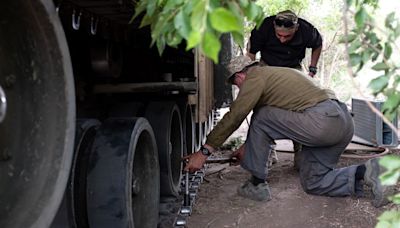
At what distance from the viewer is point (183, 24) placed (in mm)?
1331

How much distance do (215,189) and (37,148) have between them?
341cm

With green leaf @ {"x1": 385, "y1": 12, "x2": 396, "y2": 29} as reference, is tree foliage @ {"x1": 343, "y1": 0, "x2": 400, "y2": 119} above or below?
below

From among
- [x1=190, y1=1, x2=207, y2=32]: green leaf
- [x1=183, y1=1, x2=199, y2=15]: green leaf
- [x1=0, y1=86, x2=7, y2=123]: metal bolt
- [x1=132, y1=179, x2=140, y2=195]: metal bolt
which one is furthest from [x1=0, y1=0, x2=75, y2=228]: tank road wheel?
[x1=132, y1=179, x2=140, y2=195]: metal bolt

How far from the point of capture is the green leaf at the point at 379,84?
1.61 metres

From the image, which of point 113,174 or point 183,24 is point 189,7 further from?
point 113,174

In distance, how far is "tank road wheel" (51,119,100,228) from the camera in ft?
9.34

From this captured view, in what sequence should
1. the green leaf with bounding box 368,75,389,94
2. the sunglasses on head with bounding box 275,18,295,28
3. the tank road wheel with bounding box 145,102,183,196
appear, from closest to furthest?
1. the green leaf with bounding box 368,75,389,94
2. the tank road wheel with bounding box 145,102,183,196
3. the sunglasses on head with bounding box 275,18,295,28

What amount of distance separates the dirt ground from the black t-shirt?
51.3 inches

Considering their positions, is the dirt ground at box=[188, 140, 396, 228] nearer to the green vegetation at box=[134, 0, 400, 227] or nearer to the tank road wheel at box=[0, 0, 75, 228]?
the tank road wheel at box=[0, 0, 75, 228]

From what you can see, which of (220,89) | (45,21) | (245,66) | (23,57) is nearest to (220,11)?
(45,21)

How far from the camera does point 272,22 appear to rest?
5758mm

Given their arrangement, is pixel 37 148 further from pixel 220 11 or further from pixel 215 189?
pixel 215 189

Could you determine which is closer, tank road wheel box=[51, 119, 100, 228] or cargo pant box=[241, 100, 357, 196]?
tank road wheel box=[51, 119, 100, 228]

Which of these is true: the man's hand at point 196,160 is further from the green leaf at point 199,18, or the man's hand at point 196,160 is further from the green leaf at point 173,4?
the green leaf at point 199,18
